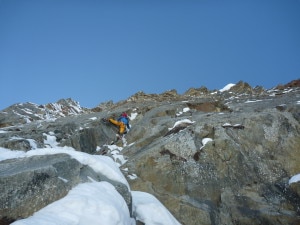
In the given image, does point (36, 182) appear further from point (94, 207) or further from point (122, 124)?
point (122, 124)

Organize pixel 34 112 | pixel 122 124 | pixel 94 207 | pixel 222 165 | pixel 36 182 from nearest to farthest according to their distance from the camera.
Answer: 1. pixel 94 207
2. pixel 36 182
3. pixel 222 165
4. pixel 122 124
5. pixel 34 112

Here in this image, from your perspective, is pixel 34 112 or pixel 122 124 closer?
pixel 122 124

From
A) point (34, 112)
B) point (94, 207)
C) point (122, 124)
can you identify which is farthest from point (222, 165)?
point (34, 112)

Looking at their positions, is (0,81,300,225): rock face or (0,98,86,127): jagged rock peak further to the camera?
(0,98,86,127): jagged rock peak

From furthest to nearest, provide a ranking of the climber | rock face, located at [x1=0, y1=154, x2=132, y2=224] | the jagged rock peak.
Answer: the jagged rock peak, the climber, rock face, located at [x1=0, y1=154, x2=132, y2=224]

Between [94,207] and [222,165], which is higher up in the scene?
[94,207]

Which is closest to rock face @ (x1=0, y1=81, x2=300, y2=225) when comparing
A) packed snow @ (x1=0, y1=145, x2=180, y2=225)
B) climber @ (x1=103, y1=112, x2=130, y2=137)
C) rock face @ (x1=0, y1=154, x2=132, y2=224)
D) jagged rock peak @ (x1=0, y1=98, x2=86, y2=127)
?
climber @ (x1=103, y1=112, x2=130, y2=137)

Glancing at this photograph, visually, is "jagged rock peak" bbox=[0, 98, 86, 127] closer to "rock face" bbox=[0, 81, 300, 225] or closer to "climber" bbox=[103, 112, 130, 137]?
"climber" bbox=[103, 112, 130, 137]

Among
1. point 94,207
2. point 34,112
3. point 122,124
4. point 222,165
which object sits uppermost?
point 34,112

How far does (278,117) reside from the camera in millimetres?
17172

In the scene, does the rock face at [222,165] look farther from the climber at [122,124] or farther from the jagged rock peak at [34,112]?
the jagged rock peak at [34,112]

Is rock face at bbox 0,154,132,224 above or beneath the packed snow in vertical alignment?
above

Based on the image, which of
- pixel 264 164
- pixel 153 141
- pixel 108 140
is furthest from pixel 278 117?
pixel 108 140

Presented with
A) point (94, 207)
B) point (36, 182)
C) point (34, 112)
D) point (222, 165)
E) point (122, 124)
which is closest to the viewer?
point (94, 207)
